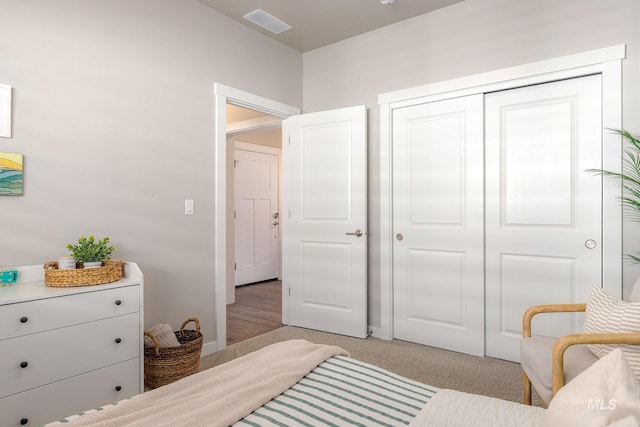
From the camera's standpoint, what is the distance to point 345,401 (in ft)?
4.02

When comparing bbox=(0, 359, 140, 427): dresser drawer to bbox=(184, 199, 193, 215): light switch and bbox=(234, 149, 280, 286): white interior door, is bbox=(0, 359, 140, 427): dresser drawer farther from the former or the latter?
bbox=(234, 149, 280, 286): white interior door

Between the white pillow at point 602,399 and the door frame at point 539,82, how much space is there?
81.2 inches

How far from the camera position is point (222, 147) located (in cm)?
323

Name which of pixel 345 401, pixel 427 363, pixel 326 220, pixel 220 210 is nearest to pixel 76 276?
pixel 220 210

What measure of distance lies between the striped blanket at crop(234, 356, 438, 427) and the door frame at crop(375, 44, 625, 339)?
1987 mm

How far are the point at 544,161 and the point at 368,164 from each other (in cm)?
143

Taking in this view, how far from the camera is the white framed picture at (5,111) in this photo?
2080 millimetres

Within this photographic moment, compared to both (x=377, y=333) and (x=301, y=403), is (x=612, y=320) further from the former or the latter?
(x=377, y=333)

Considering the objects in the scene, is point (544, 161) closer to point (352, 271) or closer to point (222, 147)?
point (352, 271)

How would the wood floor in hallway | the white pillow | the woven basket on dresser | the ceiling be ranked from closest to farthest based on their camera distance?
the white pillow, the woven basket on dresser, the ceiling, the wood floor in hallway

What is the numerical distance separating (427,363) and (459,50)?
2.46 m

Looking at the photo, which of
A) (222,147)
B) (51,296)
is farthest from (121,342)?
(222,147)

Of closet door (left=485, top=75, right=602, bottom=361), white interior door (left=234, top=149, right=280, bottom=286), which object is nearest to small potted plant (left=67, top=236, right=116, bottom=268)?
closet door (left=485, top=75, right=602, bottom=361)

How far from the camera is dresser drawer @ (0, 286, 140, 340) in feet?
5.70
